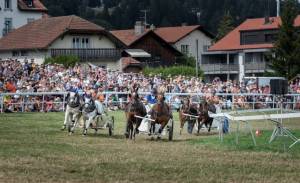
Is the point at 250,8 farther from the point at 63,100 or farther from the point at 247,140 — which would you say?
the point at 247,140

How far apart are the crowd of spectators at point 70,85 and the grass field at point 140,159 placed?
556 inches

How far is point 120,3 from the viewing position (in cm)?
16525

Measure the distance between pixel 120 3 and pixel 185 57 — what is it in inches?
2615

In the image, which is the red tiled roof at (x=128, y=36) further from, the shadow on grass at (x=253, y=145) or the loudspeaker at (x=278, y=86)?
the shadow on grass at (x=253, y=145)

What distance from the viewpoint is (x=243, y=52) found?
101 m

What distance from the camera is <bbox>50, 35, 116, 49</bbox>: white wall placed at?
249 feet

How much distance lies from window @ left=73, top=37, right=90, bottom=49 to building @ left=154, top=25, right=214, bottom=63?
29.3 m

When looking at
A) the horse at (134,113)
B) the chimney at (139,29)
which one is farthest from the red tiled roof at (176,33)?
the horse at (134,113)

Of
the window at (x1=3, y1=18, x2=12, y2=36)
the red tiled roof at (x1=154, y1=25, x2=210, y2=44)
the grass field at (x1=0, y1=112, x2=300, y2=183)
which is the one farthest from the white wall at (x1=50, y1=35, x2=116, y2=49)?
the grass field at (x1=0, y1=112, x2=300, y2=183)

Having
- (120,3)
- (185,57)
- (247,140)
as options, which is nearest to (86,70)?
(247,140)

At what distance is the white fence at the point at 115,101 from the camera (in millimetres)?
43391

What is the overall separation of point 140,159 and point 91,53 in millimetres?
58276

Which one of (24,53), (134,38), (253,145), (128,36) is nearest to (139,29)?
(128,36)

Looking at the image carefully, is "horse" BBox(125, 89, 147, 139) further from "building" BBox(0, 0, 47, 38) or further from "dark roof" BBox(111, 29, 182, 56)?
"building" BBox(0, 0, 47, 38)
